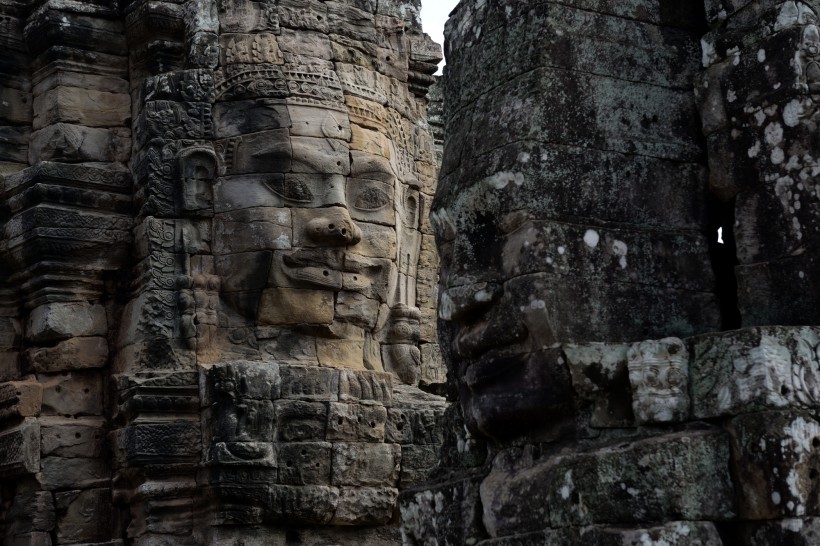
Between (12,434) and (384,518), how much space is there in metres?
3.01

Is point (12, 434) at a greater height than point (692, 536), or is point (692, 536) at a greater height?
point (12, 434)

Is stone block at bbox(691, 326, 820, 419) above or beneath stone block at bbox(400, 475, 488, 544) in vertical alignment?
above

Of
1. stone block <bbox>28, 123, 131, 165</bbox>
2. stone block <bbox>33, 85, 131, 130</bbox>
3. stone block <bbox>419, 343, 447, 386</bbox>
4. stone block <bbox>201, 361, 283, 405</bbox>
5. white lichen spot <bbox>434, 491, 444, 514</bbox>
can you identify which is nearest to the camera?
white lichen spot <bbox>434, 491, 444, 514</bbox>

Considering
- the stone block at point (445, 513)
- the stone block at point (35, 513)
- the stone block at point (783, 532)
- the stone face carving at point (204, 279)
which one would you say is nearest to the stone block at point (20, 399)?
the stone face carving at point (204, 279)

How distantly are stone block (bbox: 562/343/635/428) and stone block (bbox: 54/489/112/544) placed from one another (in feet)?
22.9

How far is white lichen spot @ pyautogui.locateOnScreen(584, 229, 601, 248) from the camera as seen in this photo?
5.09m

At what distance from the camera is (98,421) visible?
11.2 m

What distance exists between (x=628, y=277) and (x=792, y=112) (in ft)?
2.72

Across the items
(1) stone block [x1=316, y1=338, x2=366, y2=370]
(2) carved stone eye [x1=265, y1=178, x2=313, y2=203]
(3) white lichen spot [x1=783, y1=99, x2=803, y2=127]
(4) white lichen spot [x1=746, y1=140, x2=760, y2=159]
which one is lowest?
(4) white lichen spot [x1=746, y1=140, x2=760, y2=159]

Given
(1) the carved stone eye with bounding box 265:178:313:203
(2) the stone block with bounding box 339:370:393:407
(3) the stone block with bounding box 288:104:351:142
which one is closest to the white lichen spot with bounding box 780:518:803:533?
(2) the stone block with bounding box 339:370:393:407

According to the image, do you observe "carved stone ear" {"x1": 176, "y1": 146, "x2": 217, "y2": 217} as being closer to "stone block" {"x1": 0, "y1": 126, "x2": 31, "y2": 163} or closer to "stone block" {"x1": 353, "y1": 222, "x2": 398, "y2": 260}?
"stone block" {"x1": 353, "y1": 222, "x2": 398, "y2": 260}

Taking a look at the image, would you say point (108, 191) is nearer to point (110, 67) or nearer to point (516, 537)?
point (110, 67)

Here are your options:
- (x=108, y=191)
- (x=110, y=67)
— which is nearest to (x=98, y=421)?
(x=108, y=191)

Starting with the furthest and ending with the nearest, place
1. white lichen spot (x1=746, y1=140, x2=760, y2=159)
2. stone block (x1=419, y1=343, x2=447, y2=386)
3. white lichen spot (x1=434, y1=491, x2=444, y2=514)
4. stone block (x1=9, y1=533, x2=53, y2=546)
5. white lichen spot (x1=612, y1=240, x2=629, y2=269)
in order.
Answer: stone block (x1=419, y1=343, x2=447, y2=386), stone block (x1=9, y1=533, x2=53, y2=546), white lichen spot (x1=434, y1=491, x2=444, y2=514), white lichen spot (x1=612, y1=240, x2=629, y2=269), white lichen spot (x1=746, y1=140, x2=760, y2=159)
